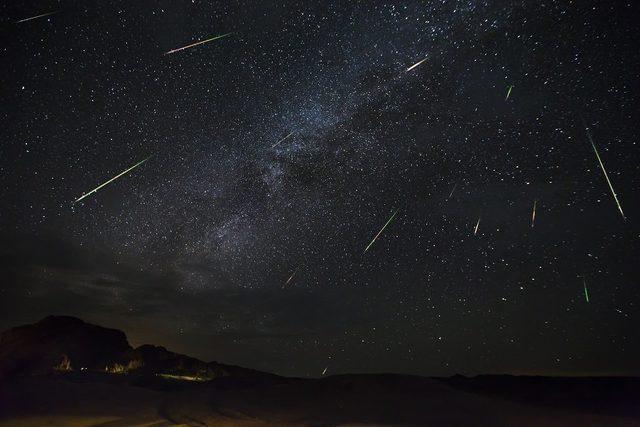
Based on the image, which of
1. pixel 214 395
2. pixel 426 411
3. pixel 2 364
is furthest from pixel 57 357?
pixel 426 411

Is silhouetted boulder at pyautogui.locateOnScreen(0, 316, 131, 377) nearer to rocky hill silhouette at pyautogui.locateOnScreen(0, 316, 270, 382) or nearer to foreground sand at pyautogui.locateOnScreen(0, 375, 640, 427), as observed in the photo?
rocky hill silhouette at pyautogui.locateOnScreen(0, 316, 270, 382)

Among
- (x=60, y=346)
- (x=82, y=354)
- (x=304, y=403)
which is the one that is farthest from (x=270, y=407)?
(x=60, y=346)

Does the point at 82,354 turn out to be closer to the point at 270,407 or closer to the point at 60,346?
the point at 60,346

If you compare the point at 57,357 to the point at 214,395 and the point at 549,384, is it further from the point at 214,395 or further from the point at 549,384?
the point at 549,384

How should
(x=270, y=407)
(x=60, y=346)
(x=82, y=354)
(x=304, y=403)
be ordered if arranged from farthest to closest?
1. (x=60, y=346)
2. (x=82, y=354)
3. (x=304, y=403)
4. (x=270, y=407)

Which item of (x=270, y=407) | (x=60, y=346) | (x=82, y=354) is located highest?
(x=60, y=346)

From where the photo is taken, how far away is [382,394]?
17.1 m

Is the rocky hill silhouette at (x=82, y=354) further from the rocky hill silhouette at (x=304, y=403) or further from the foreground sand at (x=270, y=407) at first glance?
the foreground sand at (x=270, y=407)

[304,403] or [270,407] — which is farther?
[304,403]

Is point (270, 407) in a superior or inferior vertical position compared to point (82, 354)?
inferior


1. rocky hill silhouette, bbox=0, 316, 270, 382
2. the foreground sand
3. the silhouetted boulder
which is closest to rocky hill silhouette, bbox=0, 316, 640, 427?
the foreground sand

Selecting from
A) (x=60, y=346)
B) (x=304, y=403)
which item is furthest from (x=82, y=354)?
(x=304, y=403)

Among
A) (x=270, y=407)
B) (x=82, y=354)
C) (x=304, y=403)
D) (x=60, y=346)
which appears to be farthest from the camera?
(x=60, y=346)

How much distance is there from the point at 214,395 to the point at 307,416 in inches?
197
